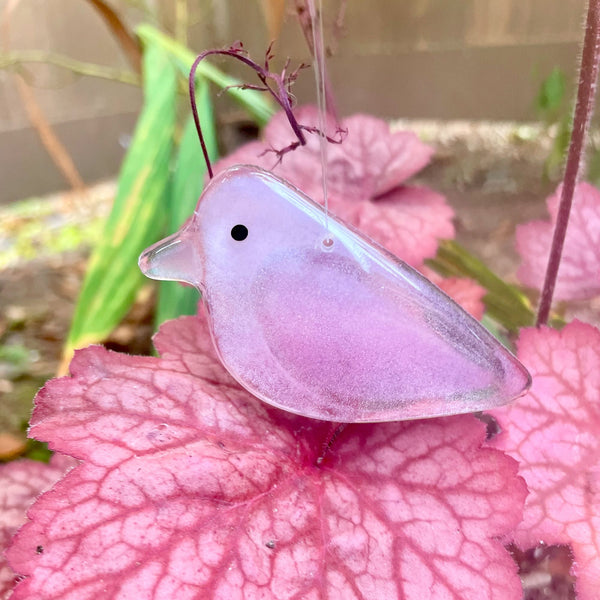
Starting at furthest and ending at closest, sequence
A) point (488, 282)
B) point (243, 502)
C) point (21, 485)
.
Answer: point (488, 282) → point (21, 485) → point (243, 502)

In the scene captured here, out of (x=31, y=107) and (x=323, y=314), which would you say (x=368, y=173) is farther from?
(x=31, y=107)

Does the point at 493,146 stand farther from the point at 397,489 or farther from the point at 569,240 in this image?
the point at 397,489

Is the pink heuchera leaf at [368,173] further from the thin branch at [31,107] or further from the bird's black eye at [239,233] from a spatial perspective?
the thin branch at [31,107]

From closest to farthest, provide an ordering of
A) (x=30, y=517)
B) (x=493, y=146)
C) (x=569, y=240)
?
(x=30, y=517), (x=569, y=240), (x=493, y=146)

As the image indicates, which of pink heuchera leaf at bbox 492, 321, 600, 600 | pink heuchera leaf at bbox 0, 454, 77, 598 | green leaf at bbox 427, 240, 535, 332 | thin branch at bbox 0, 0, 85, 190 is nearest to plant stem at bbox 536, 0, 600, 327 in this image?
pink heuchera leaf at bbox 492, 321, 600, 600

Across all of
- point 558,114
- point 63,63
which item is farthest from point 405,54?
point 63,63

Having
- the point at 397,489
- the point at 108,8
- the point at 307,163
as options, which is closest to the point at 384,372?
the point at 397,489
